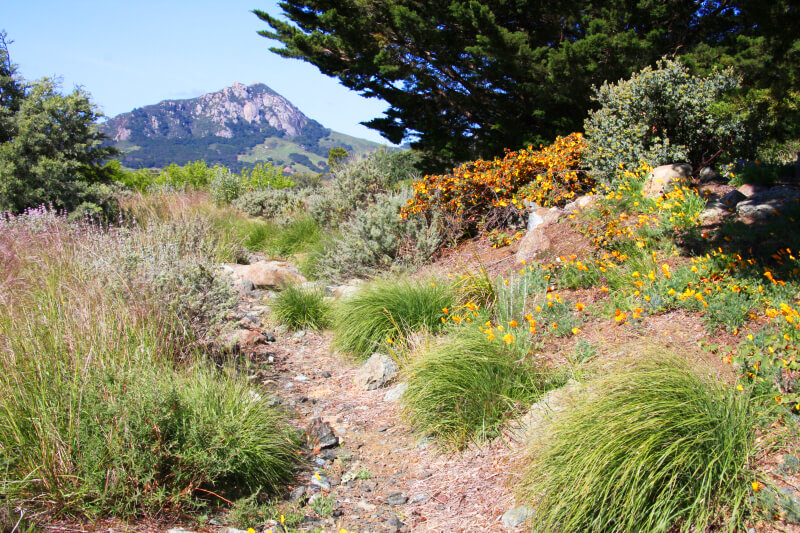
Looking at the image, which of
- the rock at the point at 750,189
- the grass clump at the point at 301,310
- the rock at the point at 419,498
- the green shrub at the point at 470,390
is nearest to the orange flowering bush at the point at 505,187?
the rock at the point at 750,189

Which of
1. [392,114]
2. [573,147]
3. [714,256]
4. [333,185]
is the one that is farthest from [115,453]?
[392,114]

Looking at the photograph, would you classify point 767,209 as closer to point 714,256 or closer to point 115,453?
point 714,256

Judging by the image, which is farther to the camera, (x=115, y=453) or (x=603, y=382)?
(x=603, y=382)

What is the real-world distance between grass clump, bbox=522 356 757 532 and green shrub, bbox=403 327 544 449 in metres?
0.75

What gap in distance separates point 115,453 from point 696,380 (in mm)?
2828

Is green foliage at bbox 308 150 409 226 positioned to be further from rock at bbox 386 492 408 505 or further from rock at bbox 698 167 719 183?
rock at bbox 386 492 408 505

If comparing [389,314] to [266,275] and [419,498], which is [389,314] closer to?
[419,498]

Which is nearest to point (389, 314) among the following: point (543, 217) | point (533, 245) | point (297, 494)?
point (533, 245)

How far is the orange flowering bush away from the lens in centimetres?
752

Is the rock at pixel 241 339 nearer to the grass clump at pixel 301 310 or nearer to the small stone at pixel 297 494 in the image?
the grass clump at pixel 301 310

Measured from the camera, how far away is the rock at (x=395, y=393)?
4.26 meters

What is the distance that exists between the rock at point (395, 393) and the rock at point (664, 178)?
11.6 feet

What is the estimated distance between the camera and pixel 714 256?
13.7 ft

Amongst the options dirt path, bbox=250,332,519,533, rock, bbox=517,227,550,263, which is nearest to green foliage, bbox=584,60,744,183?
rock, bbox=517,227,550,263
